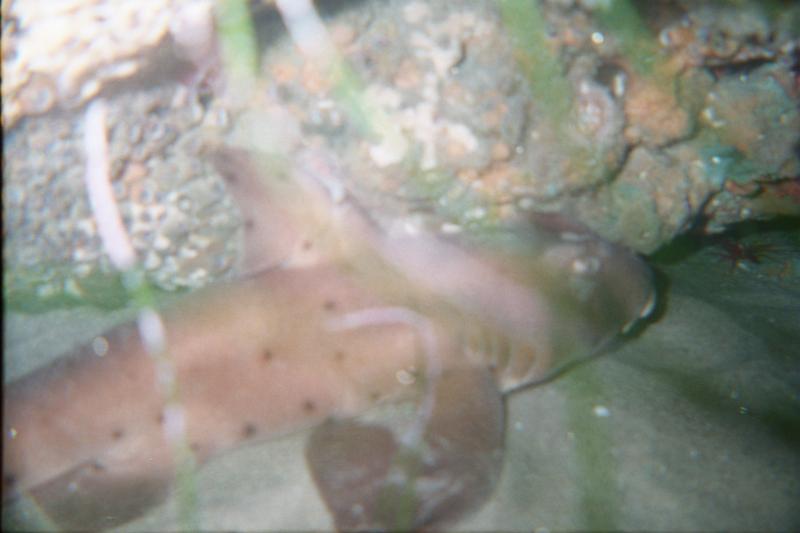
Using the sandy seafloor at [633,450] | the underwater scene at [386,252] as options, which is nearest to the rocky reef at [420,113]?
the underwater scene at [386,252]

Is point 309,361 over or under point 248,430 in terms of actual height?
over

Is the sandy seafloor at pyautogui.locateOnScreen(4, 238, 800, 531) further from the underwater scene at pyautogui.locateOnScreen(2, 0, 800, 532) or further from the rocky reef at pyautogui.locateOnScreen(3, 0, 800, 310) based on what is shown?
the rocky reef at pyautogui.locateOnScreen(3, 0, 800, 310)

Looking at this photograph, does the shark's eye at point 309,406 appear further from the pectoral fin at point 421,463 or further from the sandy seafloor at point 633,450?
the sandy seafloor at point 633,450

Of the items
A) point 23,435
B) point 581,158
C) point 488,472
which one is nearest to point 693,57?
point 581,158

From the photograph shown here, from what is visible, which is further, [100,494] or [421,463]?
[100,494]

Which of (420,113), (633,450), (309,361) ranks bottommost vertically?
(633,450)

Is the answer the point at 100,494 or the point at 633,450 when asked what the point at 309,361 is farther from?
the point at 633,450

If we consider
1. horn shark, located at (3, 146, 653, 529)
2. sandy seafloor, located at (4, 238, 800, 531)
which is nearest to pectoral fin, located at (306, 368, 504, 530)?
horn shark, located at (3, 146, 653, 529)

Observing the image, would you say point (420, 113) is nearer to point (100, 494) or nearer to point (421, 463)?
point (421, 463)

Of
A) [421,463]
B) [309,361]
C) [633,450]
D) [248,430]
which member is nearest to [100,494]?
[248,430]
